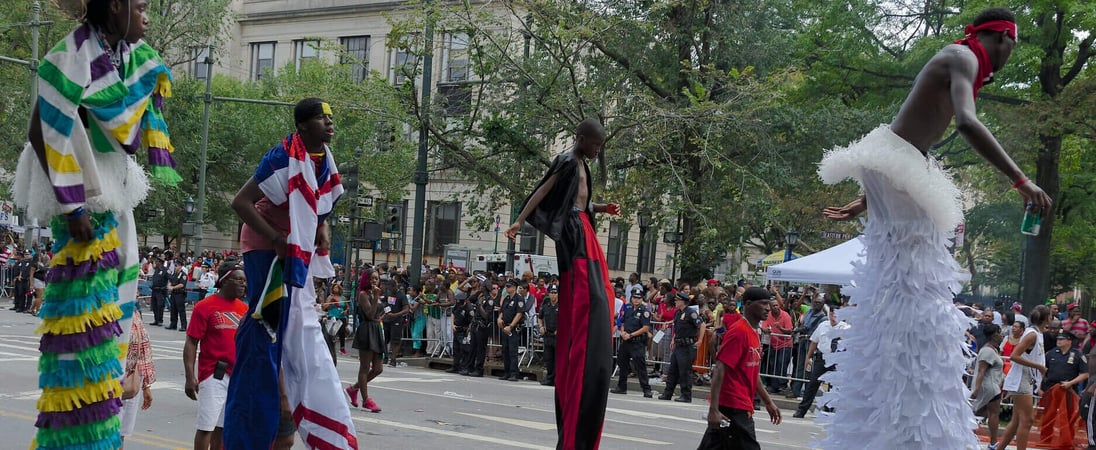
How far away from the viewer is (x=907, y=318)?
4.64 m

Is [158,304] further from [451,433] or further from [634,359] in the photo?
[451,433]

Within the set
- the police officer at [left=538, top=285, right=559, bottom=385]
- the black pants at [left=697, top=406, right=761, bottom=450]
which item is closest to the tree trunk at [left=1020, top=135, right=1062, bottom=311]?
the police officer at [left=538, top=285, right=559, bottom=385]

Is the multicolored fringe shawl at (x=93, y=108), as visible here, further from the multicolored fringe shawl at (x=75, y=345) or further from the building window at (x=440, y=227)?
the building window at (x=440, y=227)

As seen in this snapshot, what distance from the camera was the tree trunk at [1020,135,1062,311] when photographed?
2559cm

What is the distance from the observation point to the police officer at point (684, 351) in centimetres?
1692

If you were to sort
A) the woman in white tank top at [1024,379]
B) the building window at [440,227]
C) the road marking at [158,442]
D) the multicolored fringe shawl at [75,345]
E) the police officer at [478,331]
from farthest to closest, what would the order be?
the building window at [440,227] → the police officer at [478,331] → the woman in white tank top at [1024,379] → the road marking at [158,442] → the multicolored fringe shawl at [75,345]

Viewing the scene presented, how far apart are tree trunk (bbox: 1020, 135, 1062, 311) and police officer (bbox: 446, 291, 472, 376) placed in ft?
45.9

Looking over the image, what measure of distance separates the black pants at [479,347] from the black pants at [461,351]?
0.76 ft

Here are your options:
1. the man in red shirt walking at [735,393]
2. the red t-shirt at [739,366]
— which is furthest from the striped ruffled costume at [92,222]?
the red t-shirt at [739,366]

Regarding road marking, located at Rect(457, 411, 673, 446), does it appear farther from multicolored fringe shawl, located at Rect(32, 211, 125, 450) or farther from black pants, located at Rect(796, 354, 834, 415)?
multicolored fringe shawl, located at Rect(32, 211, 125, 450)

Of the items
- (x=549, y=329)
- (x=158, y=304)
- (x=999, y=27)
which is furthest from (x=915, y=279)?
(x=158, y=304)

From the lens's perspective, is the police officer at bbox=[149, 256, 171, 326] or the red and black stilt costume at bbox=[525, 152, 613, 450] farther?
the police officer at bbox=[149, 256, 171, 326]

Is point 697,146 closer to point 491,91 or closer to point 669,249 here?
point 491,91

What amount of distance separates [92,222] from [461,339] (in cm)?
1658
